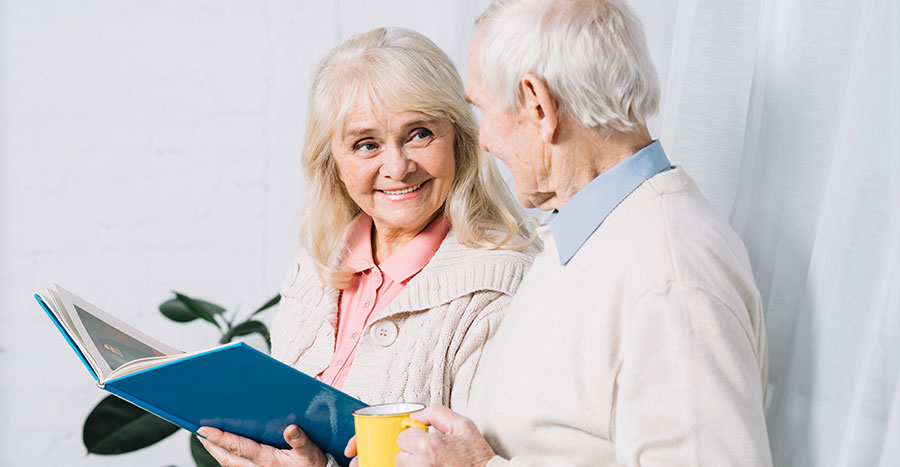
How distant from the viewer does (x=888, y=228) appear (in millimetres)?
871

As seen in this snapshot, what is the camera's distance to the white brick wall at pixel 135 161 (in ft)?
7.69

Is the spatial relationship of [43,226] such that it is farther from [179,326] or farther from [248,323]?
[248,323]

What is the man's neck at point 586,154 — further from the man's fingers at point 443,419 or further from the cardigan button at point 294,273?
the cardigan button at point 294,273

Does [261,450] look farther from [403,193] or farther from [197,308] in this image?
[197,308]

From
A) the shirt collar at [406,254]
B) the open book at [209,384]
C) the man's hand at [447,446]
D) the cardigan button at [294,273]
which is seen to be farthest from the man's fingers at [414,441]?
the cardigan button at [294,273]

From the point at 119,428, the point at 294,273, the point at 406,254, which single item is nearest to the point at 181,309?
the point at 119,428

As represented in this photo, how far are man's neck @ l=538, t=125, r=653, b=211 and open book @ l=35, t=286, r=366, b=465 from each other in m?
0.42

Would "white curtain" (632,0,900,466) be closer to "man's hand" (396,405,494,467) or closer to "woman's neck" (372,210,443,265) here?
"man's hand" (396,405,494,467)

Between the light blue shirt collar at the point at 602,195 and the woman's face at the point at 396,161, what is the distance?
512 mm

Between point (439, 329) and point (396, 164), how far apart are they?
29cm

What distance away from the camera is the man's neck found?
92cm

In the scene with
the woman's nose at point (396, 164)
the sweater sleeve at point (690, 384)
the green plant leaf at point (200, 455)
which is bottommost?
the green plant leaf at point (200, 455)

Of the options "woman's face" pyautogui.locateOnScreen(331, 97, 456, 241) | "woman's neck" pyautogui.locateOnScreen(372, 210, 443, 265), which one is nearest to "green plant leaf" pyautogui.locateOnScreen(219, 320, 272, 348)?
"woman's neck" pyautogui.locateOnScreen(372, 210, 443, 265)

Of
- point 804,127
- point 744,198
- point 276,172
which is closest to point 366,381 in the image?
point 744,198
